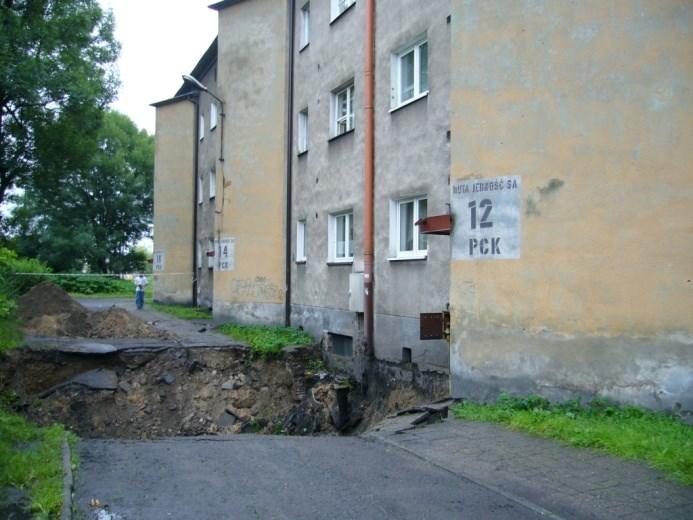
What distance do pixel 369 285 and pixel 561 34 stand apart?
18.9 ft

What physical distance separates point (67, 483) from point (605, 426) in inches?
210

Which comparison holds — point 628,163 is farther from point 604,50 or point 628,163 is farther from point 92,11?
point 92,11

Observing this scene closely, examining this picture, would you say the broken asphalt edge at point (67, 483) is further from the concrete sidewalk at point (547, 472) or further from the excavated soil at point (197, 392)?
the excavated soil at point (197, 392)

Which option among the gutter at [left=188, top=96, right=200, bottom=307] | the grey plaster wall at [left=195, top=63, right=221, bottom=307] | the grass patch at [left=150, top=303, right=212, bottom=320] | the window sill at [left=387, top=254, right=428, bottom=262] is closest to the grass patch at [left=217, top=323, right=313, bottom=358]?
the window sill at [left=387, top=254, right=428, bottom=262]

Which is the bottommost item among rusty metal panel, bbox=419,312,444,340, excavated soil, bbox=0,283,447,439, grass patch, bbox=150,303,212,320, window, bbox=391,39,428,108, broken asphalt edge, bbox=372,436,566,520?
excavated soil, bbox=0,283,447,439

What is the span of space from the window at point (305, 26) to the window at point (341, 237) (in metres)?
5.16

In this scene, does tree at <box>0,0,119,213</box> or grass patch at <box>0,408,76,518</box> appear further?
tree at <box>0,0,119,213</box>

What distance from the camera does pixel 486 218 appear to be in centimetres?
834

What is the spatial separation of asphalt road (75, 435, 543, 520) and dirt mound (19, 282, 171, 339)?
29.5ft

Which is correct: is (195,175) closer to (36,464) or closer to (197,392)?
(197,392)

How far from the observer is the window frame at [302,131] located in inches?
648

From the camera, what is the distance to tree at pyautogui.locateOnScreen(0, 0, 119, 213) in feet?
55.3

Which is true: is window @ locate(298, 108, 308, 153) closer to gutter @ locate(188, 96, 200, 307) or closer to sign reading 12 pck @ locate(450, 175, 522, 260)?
sign reading 12 pck @ locate(450, 175, 522, 260)

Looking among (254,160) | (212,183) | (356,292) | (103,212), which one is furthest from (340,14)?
(103,212)
